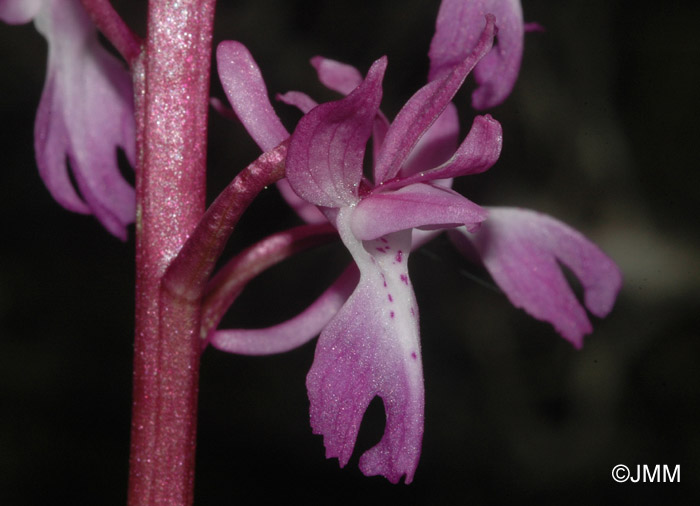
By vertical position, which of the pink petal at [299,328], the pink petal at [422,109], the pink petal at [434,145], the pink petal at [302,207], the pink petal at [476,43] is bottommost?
the pink petal at [299,328]

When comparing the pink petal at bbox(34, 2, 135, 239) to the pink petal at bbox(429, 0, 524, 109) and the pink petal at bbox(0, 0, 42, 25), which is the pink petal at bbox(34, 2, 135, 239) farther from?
the pink petal at bbox(429, 0, 524, 109)

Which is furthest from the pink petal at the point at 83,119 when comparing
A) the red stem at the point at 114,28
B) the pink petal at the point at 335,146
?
the pink petal at the point at 335,146

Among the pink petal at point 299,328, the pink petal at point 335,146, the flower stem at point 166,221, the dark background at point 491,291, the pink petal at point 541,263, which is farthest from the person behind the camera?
the dark background at point 491,291

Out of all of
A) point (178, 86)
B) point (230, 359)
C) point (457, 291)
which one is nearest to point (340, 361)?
point (178, 86)

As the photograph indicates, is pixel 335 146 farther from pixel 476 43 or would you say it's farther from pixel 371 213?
pixel 476 43

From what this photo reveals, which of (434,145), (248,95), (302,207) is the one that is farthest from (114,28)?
(434,145)

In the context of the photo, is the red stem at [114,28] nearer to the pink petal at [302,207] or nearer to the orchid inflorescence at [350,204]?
the orchid inflorescence at [350,204]

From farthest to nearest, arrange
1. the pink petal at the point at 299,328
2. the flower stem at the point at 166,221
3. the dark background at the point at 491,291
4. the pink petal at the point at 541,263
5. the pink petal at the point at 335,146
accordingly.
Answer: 1. the dark background at the point at 491,291
2. the pink petal at the point at 541,263
3. the pink petal at the point at 299,328
4. the flower stem at the point at 166,221
5. the pink petal at the point at 335,146
